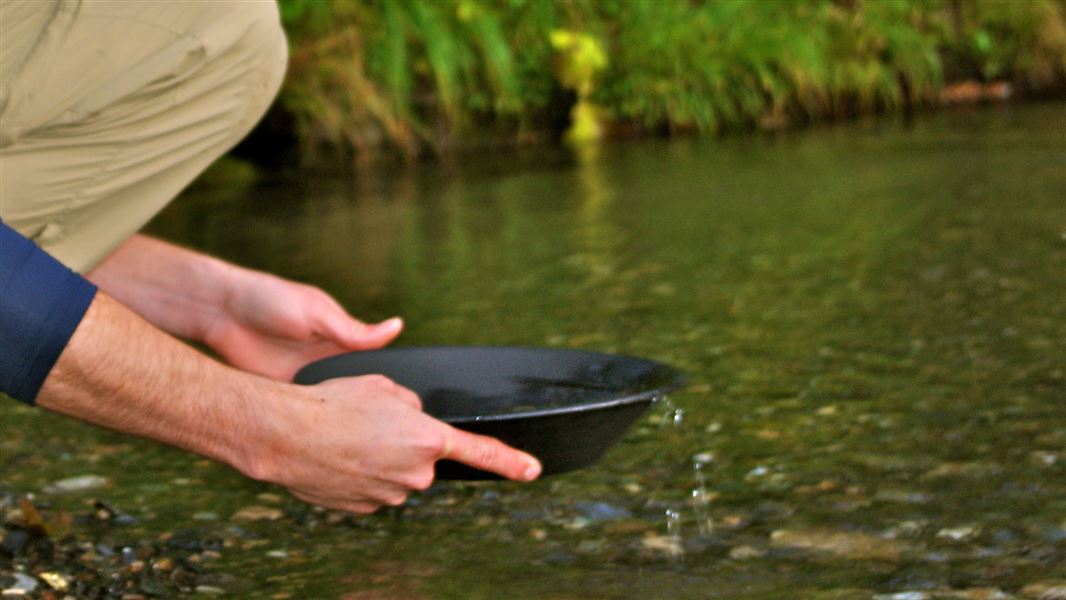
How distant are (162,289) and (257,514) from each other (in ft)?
1.84

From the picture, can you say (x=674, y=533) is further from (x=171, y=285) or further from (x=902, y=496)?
(x=171, y=285)

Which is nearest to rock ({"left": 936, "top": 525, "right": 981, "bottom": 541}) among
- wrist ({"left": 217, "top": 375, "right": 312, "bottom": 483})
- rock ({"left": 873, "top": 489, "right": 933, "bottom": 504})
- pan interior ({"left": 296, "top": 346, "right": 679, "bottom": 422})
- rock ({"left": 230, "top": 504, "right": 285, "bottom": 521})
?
rock ({"left": 873, "top": 489, "right": 933, "bottom": 504})

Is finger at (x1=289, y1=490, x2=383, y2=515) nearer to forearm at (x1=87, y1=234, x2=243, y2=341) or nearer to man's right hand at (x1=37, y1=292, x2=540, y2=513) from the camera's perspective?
man's right hand at (x1=37, y1=292, x2=540, y2=513)

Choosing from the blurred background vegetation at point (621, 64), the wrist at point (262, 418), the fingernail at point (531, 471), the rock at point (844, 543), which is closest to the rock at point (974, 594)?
the rock at point (844, 543)

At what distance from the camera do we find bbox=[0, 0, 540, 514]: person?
1.66m

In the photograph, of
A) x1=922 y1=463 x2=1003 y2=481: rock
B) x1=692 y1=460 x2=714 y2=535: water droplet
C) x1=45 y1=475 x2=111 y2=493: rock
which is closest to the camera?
x1=692 y1=460 x2=714 y2=535: water droplet

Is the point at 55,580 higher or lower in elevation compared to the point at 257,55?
lower

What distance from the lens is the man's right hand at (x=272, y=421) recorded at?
1.69 meters

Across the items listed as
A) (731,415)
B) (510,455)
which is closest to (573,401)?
(510,455)

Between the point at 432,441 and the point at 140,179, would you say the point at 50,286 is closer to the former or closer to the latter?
the point at 432,441

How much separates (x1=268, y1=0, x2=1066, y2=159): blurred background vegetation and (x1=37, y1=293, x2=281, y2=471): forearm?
5.18 metres

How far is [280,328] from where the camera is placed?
7.75 ft

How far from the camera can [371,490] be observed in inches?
70.3

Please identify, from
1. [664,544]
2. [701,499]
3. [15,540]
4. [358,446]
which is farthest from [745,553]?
[15,540]
